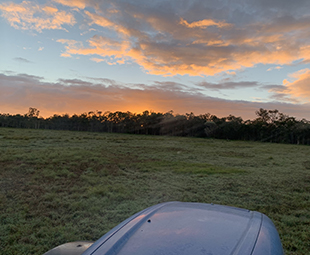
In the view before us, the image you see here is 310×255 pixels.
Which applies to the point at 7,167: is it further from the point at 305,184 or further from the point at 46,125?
the point at 46,125

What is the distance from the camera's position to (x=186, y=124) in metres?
79.4

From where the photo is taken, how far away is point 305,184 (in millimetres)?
8711

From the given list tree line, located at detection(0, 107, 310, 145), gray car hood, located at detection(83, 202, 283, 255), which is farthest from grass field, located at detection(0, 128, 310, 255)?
tree line, located at detection(0, 107, 310, 145)

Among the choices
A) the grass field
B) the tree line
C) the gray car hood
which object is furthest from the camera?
the tree line

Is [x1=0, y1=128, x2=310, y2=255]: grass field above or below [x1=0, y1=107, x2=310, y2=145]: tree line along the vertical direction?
below

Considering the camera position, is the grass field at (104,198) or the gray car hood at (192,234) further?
the grass field at (104,198)

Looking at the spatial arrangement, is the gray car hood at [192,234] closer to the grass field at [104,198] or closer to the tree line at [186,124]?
the grass field at [104,198]

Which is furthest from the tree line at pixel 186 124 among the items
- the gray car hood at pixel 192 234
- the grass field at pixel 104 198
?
the gray car hood at pixel 192 234

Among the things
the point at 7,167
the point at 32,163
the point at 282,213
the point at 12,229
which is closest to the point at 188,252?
the point at 12,229

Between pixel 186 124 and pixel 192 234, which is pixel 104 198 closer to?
pixel 192 234

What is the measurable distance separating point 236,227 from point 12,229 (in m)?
4.43

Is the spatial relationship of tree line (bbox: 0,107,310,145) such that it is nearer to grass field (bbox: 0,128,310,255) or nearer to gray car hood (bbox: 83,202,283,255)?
grass field (bbox: 0,128,310,255)

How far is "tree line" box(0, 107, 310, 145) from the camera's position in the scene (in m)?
67.9

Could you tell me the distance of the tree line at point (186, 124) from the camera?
67850 mm
